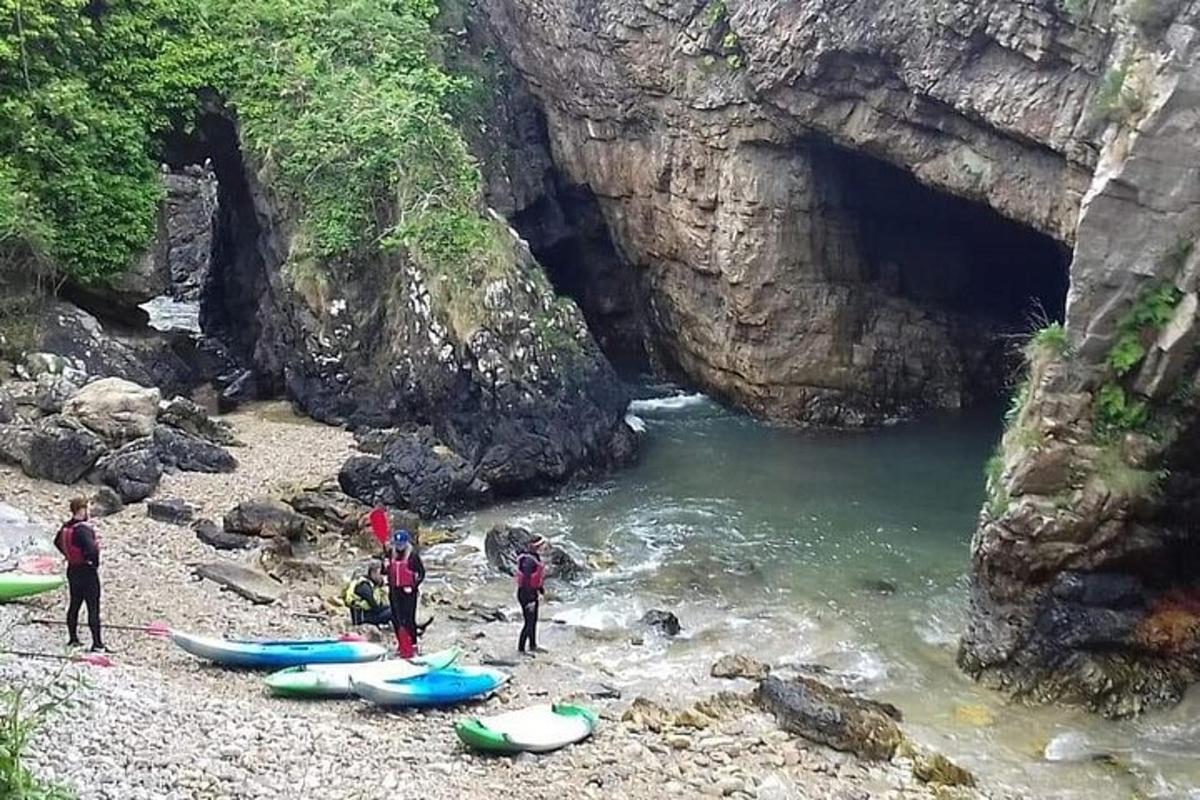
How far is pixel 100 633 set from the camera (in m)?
14.0

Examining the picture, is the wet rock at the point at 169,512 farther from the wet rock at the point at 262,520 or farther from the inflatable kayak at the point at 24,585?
the inflatable kayak at the point at 24,585

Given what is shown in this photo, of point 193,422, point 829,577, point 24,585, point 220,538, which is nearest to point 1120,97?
point 829,577

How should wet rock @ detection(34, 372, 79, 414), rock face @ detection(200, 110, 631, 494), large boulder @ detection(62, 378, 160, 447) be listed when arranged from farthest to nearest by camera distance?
rock face @ detection(200, 110, 631, 494)
wet rock @ detection(34, 372, 79, 414)
large boulder @ detection(62, 378, 160, 447)

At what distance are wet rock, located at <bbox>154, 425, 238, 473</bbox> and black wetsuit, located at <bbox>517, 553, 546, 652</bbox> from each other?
865 centimetres

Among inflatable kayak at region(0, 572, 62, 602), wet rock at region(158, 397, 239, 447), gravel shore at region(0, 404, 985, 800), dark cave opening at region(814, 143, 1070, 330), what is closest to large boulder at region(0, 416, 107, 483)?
wet rock at region(158, 397, 239, 447)

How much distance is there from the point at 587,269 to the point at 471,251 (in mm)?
10307

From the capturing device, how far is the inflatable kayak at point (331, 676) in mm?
13438

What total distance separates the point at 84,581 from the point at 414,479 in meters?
9.50

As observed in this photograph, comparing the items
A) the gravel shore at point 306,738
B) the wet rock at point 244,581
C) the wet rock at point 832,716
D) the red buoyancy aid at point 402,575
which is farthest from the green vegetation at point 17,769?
the wet rock at point 832,716

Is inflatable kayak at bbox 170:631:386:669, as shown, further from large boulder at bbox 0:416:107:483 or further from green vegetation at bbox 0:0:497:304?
green vegetation at bbox 0:0:497:304

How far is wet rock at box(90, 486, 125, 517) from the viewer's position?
779 inches

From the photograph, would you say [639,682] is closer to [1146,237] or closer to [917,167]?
[1146,237]

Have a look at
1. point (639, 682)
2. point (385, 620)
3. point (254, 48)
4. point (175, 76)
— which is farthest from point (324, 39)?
point (639, 682)

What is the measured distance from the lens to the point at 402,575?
598 inches
